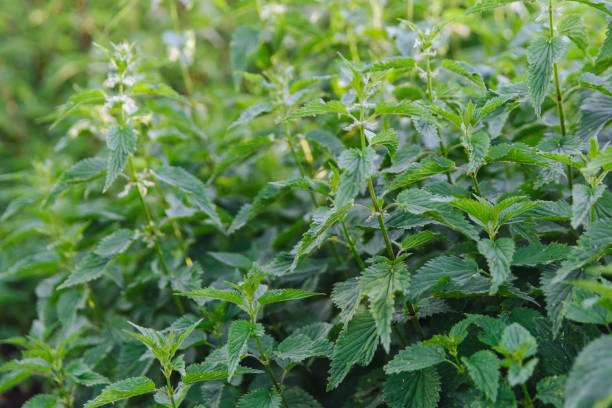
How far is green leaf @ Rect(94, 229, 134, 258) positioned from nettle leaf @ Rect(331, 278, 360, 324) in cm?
74

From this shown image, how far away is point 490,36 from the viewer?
92.0 inches

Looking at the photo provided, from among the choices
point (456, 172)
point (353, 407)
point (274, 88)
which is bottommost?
point (353, 407)

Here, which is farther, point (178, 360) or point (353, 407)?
point (353, 407)

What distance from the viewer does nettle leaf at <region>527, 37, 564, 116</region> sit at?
3.95 ft

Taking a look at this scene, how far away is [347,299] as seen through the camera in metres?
1.25

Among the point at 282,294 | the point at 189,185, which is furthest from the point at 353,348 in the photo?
the point at 189,185

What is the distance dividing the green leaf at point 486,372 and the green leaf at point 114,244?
3.67 feet

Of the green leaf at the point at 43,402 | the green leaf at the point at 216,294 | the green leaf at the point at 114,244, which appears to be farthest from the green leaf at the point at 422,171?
the green leaf at the point at 43,402

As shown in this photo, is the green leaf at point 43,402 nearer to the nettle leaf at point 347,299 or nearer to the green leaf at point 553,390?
the nettle leaf at point 347,299

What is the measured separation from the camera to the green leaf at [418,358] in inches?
42.4

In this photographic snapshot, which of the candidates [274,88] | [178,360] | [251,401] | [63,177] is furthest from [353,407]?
[63,177]

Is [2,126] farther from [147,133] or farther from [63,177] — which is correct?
[63,177]

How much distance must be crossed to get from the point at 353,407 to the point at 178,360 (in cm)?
60

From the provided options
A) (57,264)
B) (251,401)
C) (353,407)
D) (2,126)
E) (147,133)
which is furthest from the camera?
(2,126)
